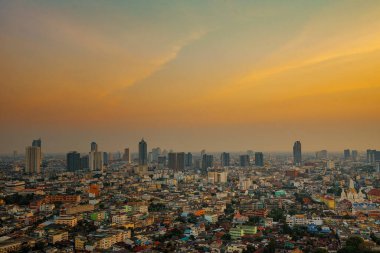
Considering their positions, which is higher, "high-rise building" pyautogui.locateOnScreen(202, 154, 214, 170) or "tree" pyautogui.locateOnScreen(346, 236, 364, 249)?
"high-rise building" pyautogui.locateOnScreen(202, 154, 214, 170)

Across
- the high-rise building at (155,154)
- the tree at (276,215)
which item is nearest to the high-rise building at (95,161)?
the high-rise building at (155,154)

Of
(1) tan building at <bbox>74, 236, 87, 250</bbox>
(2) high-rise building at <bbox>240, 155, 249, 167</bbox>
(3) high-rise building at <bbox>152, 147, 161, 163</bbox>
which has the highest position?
(3) high-rise building at <bbox>152, 147, 161, 163</bbox>

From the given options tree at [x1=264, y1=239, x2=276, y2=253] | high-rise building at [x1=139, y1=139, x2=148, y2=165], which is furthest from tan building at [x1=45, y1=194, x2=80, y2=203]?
high-rise building at [x1=139, y1=139, x2=148, y2=165]

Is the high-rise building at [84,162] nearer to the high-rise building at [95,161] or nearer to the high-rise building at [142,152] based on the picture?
the high-rise building at [95,161]

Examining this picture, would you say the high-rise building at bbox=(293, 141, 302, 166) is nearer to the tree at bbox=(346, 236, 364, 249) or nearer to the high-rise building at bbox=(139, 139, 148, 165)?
the high-rise building at bbox=(139, 139, 148, 165)

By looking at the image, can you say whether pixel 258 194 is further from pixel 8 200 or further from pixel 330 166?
pixel 330 166

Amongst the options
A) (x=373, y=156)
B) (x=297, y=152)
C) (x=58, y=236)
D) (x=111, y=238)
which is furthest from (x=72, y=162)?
(x=373, y=156)

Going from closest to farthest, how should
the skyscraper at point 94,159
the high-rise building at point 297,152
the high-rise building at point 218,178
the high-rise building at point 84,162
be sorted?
1. the high-rise building at point 218,178
2. the high-rise building at point 84,162
3. the skyscraper at point 94,159
4. the high-rise building at point 297,152

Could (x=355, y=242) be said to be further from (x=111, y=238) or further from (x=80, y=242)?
(x=80, y=242)

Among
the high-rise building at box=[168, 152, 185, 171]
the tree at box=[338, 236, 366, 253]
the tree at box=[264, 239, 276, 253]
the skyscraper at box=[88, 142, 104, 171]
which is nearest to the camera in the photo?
the tree at box=[338, 236, 366, 253]
